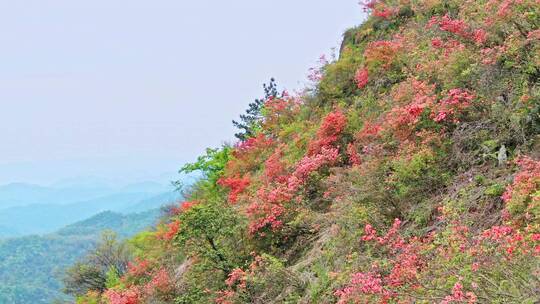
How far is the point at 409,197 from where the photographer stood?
8.73 meters

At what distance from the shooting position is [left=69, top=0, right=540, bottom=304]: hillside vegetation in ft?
18.6

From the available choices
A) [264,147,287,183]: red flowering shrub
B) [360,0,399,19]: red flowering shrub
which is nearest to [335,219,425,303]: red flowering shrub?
[264,147,287,183]: red flowering shrub

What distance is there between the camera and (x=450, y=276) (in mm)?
5355

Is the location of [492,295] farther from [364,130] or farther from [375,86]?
[375,86]

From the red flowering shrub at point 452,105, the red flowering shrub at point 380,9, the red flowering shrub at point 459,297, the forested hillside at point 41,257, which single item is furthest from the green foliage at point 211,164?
the forested hillside at point 41,257

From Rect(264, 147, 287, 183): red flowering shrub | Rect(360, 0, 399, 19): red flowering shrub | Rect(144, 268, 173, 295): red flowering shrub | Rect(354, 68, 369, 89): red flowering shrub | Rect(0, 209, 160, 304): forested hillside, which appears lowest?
Rect(144, 268, 173, 295): red flowering shrub

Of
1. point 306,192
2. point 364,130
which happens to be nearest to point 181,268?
point 306,192

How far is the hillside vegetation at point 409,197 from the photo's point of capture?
18.6 ft

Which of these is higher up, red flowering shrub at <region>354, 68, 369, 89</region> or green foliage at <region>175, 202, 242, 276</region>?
red flowering shrub at <region>354, 68, 369, 89</region>

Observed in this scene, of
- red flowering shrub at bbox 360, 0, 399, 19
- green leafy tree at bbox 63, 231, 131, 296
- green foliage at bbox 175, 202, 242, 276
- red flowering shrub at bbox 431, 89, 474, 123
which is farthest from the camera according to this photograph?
green leafy tree at bbox 63, 231, 131, 296

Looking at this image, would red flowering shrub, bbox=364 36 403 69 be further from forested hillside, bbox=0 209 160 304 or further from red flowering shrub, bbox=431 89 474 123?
forested hillside, bbox=0 209 160 304

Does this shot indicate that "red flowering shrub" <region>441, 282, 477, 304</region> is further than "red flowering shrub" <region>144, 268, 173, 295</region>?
No

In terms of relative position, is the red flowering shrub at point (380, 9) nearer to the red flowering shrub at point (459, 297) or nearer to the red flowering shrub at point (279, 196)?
the red flowering shrub at point (279, 196)

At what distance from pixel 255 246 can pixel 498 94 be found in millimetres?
5671
